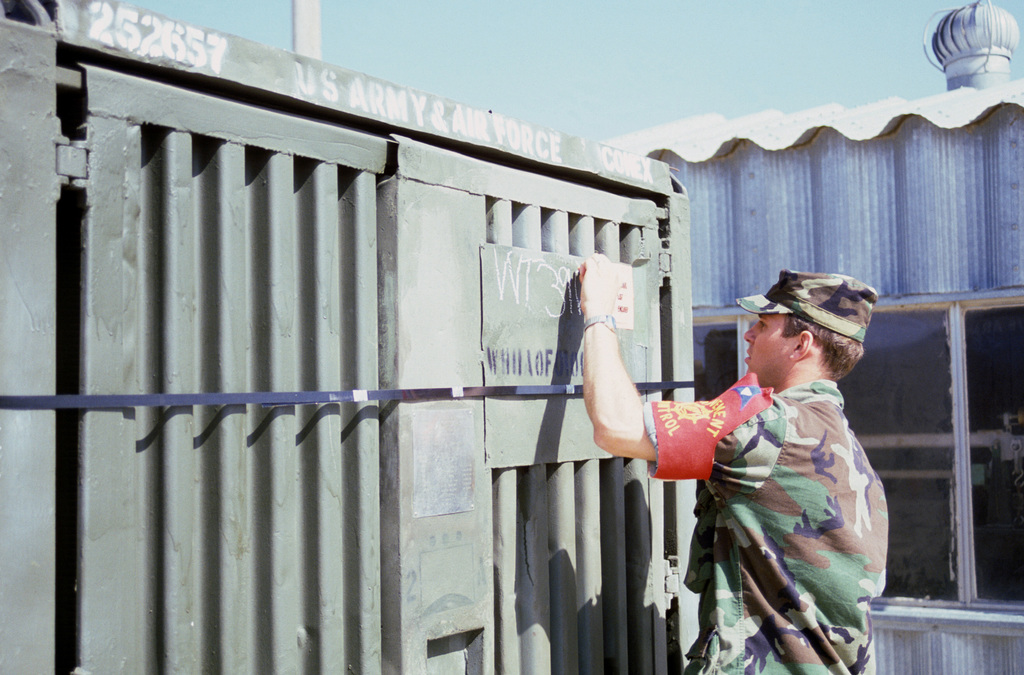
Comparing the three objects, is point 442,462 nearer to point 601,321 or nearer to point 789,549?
point 601,321

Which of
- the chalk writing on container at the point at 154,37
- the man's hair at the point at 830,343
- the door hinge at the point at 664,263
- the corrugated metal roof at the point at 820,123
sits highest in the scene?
the corrugated metal roof at the point at 820,123

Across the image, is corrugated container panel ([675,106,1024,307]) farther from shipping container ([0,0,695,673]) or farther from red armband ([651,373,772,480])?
red armband ([651,373,772,480])

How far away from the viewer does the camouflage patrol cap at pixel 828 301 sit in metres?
2.75

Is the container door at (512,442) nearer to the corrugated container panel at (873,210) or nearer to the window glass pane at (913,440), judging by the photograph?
the corrugated container panel at (873,210)

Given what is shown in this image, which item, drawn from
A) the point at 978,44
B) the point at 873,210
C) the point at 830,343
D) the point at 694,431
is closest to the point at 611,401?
the point at 694,431

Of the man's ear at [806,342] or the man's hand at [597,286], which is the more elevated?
the man's hand at [597,286]

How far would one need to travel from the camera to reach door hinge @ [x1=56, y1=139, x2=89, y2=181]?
5.85 ft

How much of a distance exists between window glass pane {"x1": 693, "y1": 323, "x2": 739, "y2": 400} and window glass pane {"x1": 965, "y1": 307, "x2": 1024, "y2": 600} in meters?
1.47

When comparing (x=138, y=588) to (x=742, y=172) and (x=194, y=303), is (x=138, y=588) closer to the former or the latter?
(x=194, y=303)

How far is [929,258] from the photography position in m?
5.92

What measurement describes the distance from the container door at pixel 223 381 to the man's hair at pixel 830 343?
1234mm

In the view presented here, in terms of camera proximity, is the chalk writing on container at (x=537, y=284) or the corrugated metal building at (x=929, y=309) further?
the corrugated metal building at (x=929, y=309)

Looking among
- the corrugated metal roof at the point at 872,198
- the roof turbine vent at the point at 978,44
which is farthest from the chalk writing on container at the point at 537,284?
the roof turbine vent at the point at 978,44

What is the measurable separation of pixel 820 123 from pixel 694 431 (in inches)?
172
